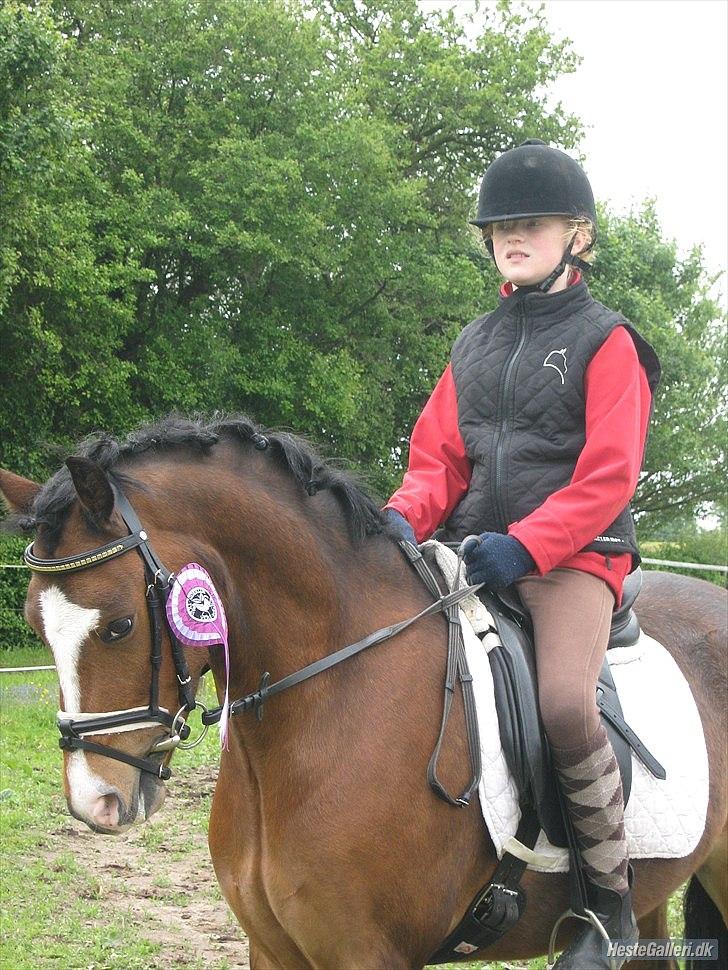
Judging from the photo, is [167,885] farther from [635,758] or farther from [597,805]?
[597,805]

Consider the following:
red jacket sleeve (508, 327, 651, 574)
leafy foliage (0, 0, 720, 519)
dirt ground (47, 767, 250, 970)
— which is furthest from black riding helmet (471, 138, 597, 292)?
leafy foliage (0, 0, 720, 519)

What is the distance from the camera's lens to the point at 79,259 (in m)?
17.5

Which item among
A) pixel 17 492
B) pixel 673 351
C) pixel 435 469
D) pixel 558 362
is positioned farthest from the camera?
pixel 673 351

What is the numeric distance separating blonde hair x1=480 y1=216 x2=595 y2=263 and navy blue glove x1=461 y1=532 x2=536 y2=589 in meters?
1.05

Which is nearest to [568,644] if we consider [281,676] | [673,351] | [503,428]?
[503,428]

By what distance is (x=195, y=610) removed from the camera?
8.07 ft

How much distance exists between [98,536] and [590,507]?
138 centimetres

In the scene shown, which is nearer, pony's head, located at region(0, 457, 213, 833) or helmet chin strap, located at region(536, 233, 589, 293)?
pony's head, located at region(0, 457, 213, 833)

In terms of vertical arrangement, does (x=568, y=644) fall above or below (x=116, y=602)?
below

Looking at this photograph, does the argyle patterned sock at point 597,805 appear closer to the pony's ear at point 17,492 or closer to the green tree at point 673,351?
the pony's ear at point 17,492

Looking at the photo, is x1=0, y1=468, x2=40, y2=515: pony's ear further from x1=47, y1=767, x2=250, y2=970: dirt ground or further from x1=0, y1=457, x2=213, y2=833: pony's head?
x1=47, y1=767, x2=250, y2=970: dirt ground

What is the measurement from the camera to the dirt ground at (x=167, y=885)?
507 cm

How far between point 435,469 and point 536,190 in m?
0.96

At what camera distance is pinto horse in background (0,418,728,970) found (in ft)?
7.93
